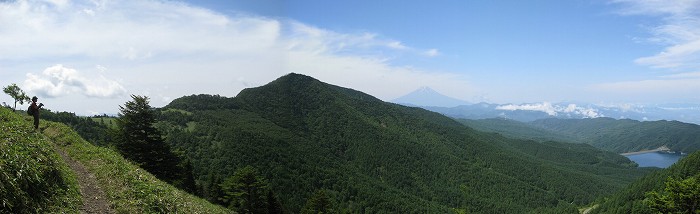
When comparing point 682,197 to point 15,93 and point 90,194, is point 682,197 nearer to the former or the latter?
point 90,194

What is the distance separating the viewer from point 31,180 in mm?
10086

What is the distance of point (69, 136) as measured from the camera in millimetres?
21156

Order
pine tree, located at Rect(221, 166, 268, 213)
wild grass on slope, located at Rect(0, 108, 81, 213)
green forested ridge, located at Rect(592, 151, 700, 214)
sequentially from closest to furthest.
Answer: wild grass on slope, located at Rect(0, 108, 81, 213) → pine tree, located at Rect(221, 166, 268, 213) → green forested ridge, located at Rect(592, 151, 700, 214)

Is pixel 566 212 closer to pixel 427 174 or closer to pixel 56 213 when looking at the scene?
pixel 427 174

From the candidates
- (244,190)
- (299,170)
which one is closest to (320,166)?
(299,170)

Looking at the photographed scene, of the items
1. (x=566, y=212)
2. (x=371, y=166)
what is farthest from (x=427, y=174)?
(x=566, y=212)

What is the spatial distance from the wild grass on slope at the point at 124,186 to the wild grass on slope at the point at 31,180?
4.61 ft

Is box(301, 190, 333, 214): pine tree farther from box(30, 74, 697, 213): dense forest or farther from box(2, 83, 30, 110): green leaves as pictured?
box(2, 83, 30, 110): green leaves

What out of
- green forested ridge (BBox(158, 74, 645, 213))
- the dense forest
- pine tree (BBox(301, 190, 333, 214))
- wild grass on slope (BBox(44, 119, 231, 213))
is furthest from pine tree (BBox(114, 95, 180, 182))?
green forested ridge (BBox(158, 74, 645, 213))

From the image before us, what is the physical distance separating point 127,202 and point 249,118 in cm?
13963

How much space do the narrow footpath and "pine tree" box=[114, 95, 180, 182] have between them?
36.1 ft

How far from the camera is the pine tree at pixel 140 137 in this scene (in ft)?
89.0

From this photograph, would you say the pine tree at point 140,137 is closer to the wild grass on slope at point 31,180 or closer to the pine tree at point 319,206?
the wild grass on slope at point 31,180

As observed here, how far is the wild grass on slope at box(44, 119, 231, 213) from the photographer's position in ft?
43.0
